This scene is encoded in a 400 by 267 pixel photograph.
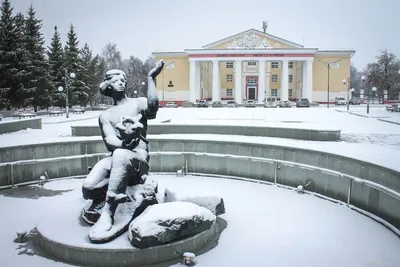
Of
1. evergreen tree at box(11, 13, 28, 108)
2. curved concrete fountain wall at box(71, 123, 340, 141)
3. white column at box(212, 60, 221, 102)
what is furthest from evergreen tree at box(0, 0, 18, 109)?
white column at box(212, 60, 221, 102)

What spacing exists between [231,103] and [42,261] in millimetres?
48728

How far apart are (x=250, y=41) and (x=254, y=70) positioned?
7840 millimetres

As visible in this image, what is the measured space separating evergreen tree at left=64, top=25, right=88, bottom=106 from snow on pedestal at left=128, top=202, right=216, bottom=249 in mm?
44097

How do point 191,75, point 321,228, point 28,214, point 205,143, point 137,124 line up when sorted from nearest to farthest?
point 137,124 → point 321,228 → point 28,214 → point 205,143 → point 191,75

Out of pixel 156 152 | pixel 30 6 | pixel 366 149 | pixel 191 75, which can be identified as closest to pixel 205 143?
pixel 156 152

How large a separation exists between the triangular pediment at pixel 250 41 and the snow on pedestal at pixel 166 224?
190ft

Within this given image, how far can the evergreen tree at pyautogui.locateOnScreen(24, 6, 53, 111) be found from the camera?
3741cm

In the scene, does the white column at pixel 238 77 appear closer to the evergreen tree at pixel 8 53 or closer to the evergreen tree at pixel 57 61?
the evergreen tree at pixel 57 61

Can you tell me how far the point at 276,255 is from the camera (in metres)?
5.55

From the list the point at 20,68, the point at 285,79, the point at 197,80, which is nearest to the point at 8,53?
the point at 20,68

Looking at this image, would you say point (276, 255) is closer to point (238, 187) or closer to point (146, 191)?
point (146, 191)

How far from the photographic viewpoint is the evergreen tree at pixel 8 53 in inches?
1395

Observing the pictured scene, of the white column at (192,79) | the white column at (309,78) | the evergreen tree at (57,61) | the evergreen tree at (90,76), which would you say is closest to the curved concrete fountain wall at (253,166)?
the evergreen tree at (57,61)

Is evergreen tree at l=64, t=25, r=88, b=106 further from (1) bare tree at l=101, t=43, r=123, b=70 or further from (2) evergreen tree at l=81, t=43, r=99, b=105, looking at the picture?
(1) bare tree at l=101, t=43, r=123, b=70
